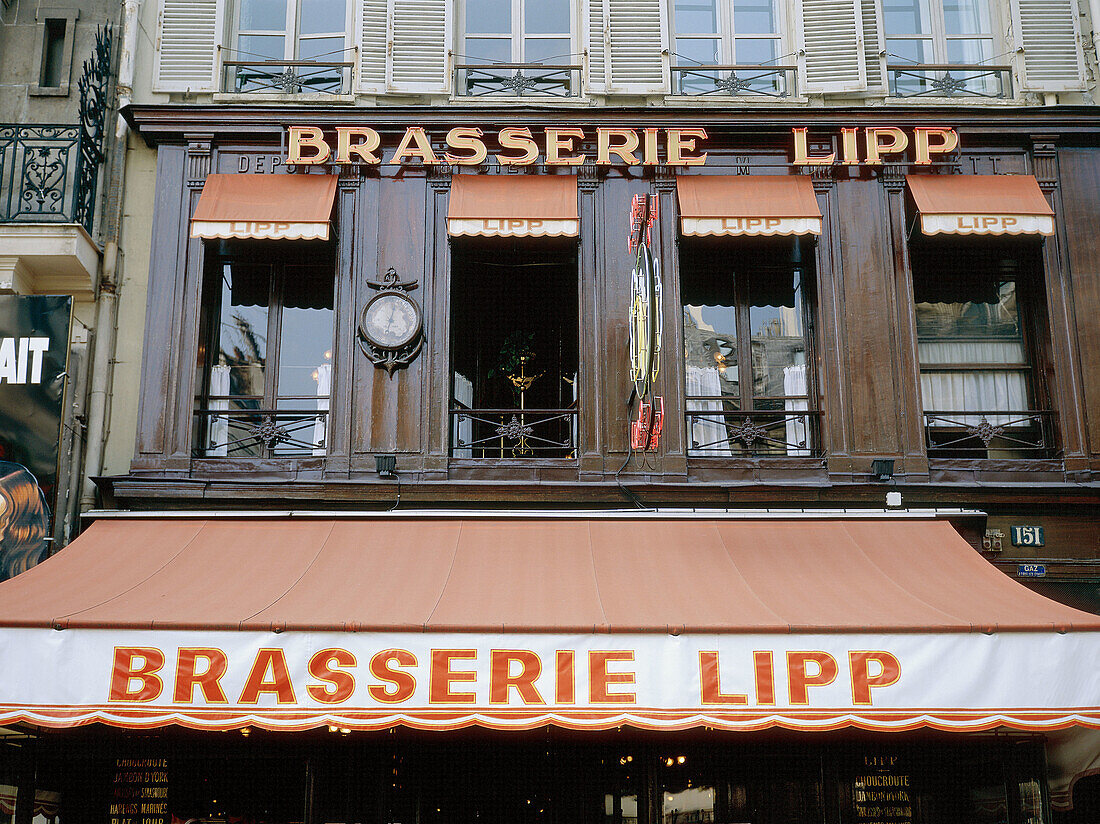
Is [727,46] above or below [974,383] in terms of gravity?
above

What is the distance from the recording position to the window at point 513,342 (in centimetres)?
978

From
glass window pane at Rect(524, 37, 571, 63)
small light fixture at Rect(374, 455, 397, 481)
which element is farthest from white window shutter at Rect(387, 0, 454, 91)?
small light fixture at Rect(374, 455, 397, 481)

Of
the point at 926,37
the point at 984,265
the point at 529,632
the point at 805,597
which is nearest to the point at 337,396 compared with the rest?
the point at 529,632

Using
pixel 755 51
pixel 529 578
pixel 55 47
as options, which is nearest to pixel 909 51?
pixel 755 51

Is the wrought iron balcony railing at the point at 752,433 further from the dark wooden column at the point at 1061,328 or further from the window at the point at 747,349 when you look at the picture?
the dark wooden column at the point at 1061,328

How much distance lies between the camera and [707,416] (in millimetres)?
9641

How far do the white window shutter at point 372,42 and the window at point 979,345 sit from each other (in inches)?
236

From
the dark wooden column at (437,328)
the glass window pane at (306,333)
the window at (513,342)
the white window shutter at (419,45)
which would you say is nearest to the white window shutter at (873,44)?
the window at (513,342)

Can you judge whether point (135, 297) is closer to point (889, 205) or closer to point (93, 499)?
point (93, 499)

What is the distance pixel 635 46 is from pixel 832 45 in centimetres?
212

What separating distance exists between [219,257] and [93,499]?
108 inches

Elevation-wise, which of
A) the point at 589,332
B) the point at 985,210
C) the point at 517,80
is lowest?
the point at 589,332

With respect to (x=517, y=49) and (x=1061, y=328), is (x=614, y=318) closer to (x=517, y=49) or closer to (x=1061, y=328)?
(x=517, y=49)

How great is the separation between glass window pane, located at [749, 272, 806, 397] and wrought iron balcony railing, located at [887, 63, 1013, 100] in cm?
253
